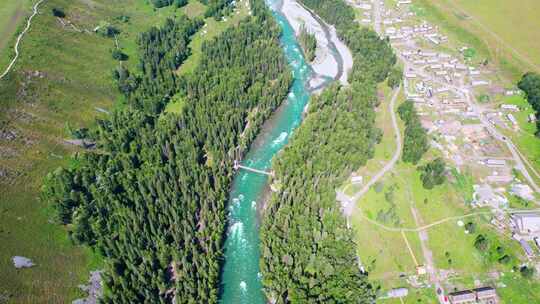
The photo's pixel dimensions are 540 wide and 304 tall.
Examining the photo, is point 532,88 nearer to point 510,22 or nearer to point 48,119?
point 510,22

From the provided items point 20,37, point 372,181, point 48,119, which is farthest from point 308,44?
point 20,37

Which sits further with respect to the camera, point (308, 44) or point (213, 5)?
point (213, 5)

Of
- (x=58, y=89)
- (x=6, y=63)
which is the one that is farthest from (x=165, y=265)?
(x=6, y=63)

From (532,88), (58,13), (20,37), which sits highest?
(58,13)

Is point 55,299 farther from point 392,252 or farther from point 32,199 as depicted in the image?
point 392,252

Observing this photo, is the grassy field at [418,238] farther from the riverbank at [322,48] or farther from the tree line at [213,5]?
the tree line at [213,5]
